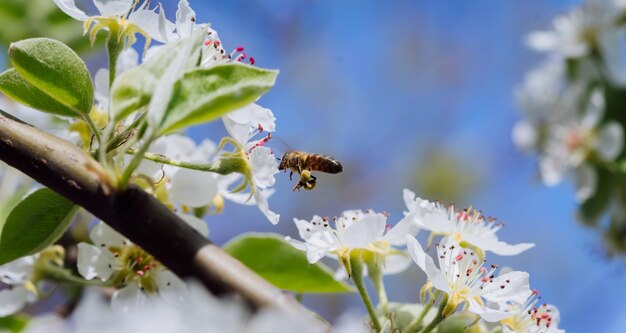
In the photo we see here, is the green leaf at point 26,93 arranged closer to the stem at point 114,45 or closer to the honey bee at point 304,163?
the stem at point 114,45

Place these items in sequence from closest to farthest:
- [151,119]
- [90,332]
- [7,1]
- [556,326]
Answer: [90,332]
[151,119]
[556,326]
[7,1]

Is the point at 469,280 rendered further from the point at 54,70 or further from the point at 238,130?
the point at 54,70

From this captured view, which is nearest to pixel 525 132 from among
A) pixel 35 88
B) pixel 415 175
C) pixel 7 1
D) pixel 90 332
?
pixel 7 1

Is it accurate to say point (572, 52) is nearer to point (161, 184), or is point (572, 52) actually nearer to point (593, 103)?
point (593, 103)

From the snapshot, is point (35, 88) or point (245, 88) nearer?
point (245, 88)

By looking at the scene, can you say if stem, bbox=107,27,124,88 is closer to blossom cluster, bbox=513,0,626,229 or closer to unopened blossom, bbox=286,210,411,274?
unopened blossom, bbox=286,210,411,274

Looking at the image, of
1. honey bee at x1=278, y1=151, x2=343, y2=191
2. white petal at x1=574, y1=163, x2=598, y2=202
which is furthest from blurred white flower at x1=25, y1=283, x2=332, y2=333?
white petal at x1=574, y1=163, x2=598, y2=202
